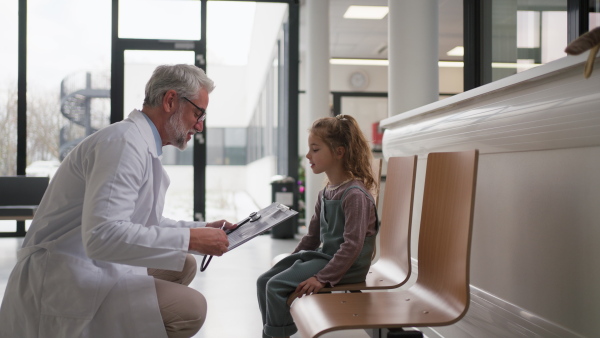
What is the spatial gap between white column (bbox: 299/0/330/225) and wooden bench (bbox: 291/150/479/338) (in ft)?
15.7

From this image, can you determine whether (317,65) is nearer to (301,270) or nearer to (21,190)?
(21,190)

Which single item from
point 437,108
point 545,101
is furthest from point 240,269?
point 545,101

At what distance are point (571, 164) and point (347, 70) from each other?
10342 mm

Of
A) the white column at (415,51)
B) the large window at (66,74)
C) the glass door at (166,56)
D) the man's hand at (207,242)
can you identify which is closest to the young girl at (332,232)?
the man's hand at (207,242)

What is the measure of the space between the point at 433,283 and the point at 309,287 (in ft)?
1.45

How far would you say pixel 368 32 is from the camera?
30.4 ft

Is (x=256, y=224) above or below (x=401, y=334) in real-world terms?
above

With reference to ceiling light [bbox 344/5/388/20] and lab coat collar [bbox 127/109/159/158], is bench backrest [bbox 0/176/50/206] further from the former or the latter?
lab coat collar [bbox 127/109/159/158]

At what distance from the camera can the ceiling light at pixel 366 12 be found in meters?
7.72

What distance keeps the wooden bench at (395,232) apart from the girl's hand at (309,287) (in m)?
0.02

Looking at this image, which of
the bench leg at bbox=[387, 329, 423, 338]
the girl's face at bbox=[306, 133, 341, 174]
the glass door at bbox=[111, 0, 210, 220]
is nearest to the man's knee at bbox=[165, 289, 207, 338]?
the bench leg at bbox=[387, 329, 423, 338]

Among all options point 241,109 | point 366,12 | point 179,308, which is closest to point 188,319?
point 179,308

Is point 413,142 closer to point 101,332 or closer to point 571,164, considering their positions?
point 571,164

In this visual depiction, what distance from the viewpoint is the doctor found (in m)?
1.58
